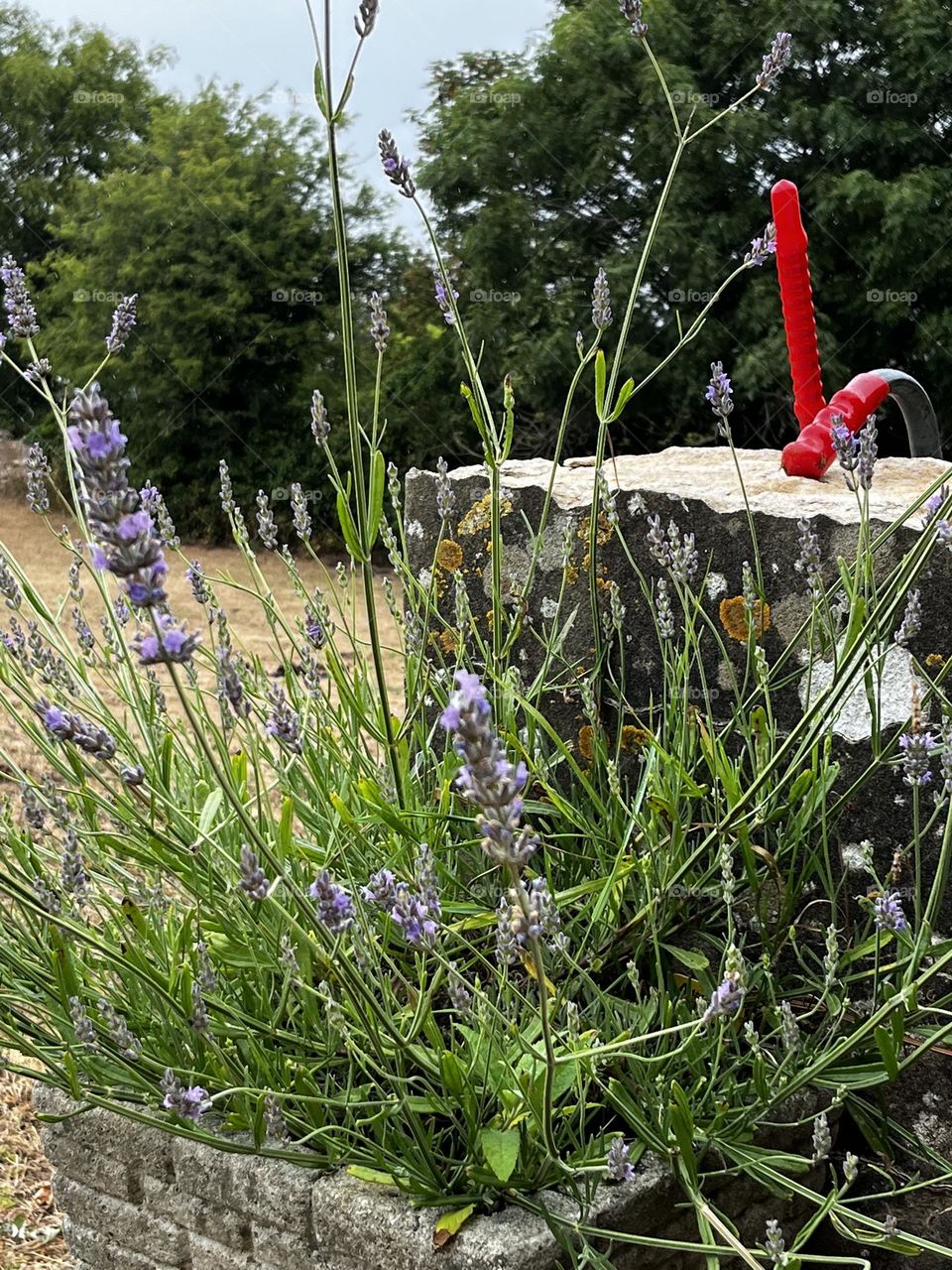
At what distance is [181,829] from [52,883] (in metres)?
0.40

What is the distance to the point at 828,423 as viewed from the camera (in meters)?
2.61

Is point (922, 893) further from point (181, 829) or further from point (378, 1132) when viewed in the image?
point (181, 829)

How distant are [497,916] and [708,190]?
903cm

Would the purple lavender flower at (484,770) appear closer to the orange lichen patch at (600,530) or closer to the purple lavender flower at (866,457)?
the purple lavender flower at (866,457)

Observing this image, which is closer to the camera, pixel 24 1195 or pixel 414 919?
pixel 414 919

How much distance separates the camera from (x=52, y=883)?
8.06 ft

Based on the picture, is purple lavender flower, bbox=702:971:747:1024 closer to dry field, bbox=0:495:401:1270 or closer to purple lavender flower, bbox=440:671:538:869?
purple lavender flower, bbox=440:671:538:869

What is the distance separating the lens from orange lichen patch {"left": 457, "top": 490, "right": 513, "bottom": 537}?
272 cm

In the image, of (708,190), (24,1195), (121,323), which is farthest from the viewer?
(708,190)

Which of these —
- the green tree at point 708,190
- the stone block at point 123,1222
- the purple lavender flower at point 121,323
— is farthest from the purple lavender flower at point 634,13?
the green tree at point 708,190

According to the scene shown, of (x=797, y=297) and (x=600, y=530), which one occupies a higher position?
(x=797, y=297)

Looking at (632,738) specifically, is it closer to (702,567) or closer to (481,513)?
(702,567)

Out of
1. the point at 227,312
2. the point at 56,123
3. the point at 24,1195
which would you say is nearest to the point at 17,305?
the point at 24,1195

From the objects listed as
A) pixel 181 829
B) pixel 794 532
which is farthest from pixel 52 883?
pixel 794 532
